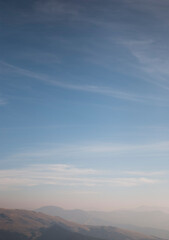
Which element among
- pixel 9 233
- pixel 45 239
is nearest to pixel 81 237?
pixel 45 239

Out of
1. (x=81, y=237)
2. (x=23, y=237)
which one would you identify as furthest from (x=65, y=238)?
(x=23, y=237)

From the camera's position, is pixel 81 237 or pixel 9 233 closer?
pixel 81 237

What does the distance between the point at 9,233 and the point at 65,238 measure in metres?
51.5

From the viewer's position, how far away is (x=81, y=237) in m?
182

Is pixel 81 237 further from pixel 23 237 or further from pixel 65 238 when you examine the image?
pixel 23 237

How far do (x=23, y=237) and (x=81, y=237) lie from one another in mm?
52300

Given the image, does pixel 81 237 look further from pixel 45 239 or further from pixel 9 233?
pixel 9 233

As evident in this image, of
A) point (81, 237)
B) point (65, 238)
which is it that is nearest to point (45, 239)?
point (65, 238)

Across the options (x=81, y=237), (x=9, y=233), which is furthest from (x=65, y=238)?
(x=9, y=233)

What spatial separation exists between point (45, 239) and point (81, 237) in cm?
3344

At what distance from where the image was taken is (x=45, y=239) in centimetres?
19050

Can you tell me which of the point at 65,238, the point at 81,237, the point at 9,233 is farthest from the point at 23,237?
the point at 81,237

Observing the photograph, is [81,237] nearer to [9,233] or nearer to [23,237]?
[23,237]

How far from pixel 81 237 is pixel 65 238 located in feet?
50.2
